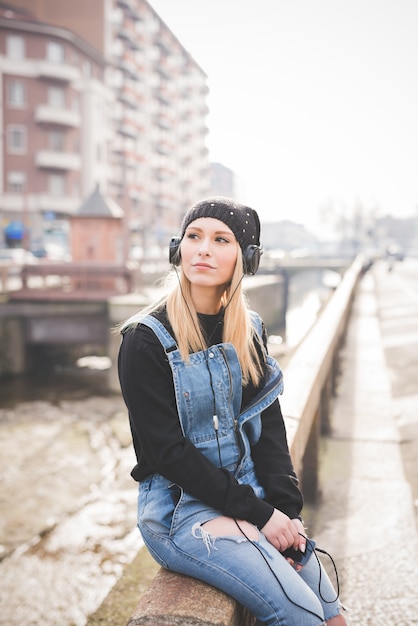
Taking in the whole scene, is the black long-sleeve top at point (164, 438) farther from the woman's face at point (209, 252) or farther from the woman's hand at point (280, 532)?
the woman's face at point (209, 252)

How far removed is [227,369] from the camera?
6.32 ft

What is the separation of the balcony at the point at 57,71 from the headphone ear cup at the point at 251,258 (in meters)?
43.0

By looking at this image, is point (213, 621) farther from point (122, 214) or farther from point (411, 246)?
point (411, 246)

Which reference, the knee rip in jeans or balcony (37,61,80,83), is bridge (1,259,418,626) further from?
balcony (37,61,80,83)

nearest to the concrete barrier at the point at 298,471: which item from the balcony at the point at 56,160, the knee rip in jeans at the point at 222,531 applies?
the knee rip in jeans at the point at 222,531

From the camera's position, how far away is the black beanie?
6.68 feet

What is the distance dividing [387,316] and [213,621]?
14089mm

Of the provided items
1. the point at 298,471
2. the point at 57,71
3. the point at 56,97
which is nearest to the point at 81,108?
the point at 56,97

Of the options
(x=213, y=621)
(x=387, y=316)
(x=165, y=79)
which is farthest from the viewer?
(x=165, y=79)

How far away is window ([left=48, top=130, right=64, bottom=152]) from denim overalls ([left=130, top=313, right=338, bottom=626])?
4286 centimetres

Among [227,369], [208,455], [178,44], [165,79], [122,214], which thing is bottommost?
[208,455]

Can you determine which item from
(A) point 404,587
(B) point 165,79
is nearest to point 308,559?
(A) point 404,587

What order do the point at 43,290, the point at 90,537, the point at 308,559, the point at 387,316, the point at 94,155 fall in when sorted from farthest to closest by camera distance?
the point at 94,155, the point at 43,290, the point at 387,316, the point at 90,537, the point at 308,559

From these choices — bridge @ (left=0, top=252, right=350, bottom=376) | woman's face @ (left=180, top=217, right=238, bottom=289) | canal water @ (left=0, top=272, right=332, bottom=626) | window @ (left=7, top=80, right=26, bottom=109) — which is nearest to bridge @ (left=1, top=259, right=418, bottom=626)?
canal water @ (left=0, top=272, right=332, bottom=626)
